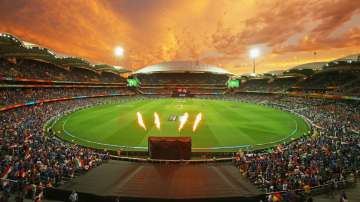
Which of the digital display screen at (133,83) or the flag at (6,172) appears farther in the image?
the digital display screen at (133,83)

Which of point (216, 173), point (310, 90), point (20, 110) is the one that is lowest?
point (216, 173)

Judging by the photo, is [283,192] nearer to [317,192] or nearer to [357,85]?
[317,192]

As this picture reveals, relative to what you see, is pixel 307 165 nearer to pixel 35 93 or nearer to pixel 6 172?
pixel 6 172

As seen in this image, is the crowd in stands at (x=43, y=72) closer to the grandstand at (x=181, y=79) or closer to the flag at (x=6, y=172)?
the grandstand at (x=181, y=79)

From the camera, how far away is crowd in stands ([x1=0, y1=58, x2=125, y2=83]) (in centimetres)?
5119

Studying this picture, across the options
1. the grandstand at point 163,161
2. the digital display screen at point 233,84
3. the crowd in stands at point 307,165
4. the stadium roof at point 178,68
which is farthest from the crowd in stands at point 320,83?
the crowd in stands at point 307,165

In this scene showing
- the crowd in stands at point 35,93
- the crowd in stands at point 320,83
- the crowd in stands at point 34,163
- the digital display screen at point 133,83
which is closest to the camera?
the crowd in stands at point 34,163

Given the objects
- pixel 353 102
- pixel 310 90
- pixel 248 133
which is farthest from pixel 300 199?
pixel 310 90

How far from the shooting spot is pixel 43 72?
Answer: 2527 inches

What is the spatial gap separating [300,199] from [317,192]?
2.65m

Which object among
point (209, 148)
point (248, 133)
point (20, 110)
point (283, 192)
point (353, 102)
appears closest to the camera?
point (283, 192)

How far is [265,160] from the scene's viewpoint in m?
20.3

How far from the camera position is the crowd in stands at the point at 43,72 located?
5119 cm

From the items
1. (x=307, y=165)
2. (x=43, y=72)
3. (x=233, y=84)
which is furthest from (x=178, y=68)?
(x=307, y=165)
